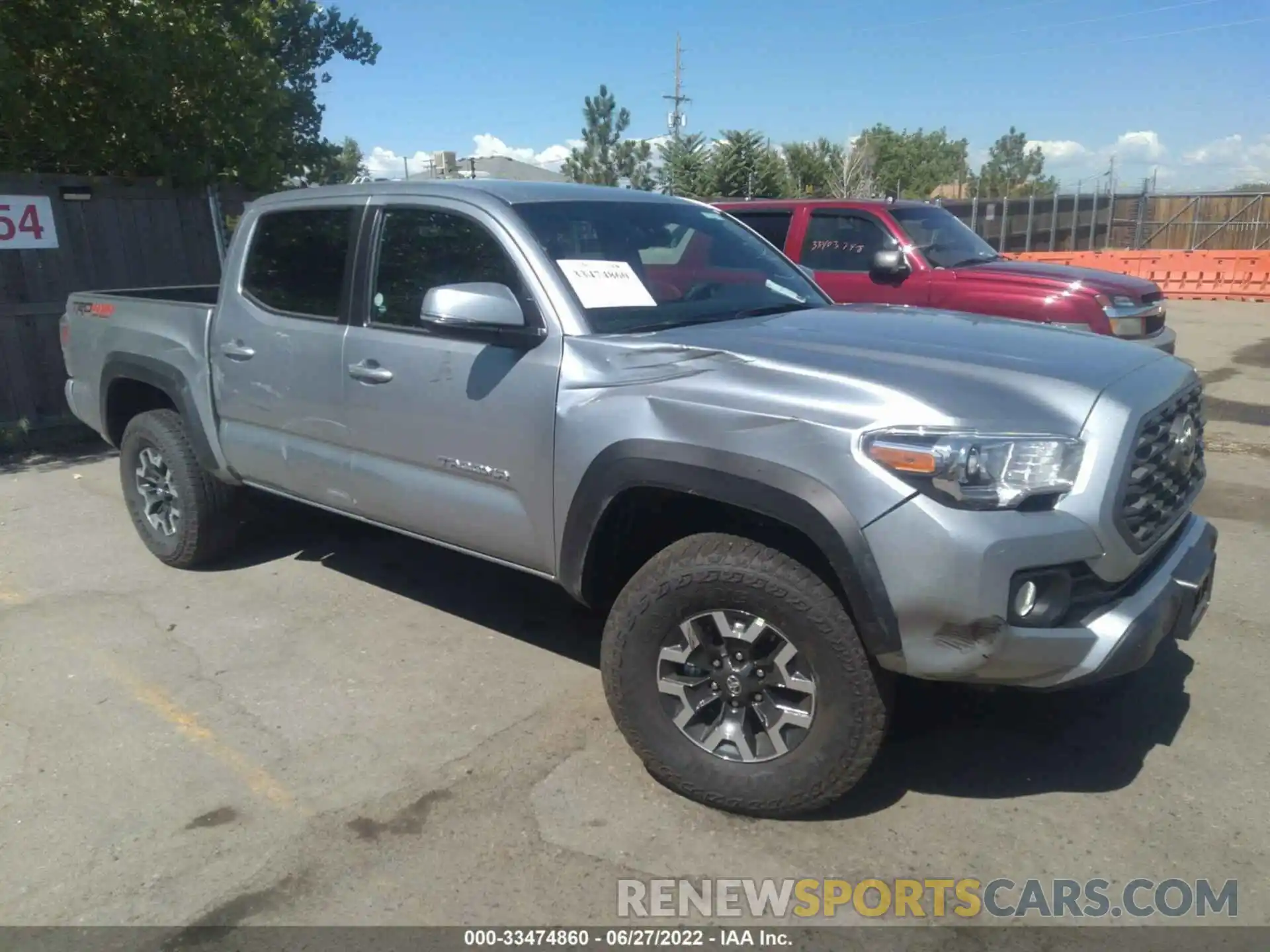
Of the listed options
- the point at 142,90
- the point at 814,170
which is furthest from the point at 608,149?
the point at 142,90

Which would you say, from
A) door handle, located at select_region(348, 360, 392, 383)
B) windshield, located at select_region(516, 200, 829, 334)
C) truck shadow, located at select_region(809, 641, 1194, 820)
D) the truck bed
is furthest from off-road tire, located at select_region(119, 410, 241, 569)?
truck shadow, located at select_region(809, 641, 1194, 820)

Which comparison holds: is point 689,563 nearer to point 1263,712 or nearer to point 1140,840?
point 1140,840

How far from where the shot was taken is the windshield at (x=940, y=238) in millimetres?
8273

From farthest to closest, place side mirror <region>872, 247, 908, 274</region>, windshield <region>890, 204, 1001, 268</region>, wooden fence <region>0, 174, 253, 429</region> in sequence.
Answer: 1. wooden fence <region>0, 174, 253, 429</region>
2. windshield <region>890, 204, 1001, 268</region>
3. side mirror <region>872, 247, 908, 274</region>

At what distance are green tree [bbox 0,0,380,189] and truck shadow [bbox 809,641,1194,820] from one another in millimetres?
8422

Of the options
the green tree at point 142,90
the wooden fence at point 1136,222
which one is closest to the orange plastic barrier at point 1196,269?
the wooden fence at point 1136,222

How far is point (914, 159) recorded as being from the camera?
60.0 metres

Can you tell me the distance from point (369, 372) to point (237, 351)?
1.02m

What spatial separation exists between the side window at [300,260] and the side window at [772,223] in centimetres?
488

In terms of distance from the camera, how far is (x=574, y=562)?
3398 mm

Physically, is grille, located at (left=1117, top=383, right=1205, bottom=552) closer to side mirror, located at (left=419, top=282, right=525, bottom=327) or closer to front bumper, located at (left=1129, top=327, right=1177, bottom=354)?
side mirror, located at (left=419, top=282, right=525, bottom=327)

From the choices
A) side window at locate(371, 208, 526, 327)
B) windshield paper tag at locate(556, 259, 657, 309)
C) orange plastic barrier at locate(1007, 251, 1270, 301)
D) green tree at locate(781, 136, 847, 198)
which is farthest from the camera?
green tree at locate(781, 136, 847, 198)

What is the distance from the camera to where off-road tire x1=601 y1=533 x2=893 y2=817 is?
9.33 ft

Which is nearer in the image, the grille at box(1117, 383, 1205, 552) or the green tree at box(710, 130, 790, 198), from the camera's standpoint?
the grille at box(1117, 383, 1205, 552)
